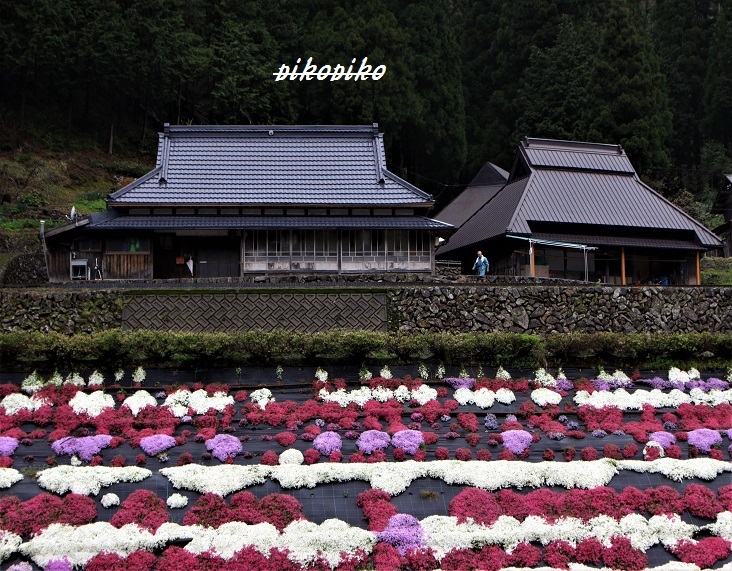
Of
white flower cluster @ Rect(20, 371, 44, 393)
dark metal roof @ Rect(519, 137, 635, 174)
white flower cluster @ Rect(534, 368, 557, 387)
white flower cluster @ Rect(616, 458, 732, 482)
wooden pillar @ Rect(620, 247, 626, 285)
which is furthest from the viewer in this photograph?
dark metal roof @ Rect(519, 137, 635, 174)

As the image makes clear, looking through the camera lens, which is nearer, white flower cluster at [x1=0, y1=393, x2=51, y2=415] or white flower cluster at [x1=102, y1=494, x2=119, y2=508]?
white flower cluster at [x1=102, y1=494, x2=119, y2=508]

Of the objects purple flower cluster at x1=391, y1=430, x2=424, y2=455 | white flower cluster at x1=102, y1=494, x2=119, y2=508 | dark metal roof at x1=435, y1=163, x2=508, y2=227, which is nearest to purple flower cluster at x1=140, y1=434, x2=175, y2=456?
white flower cluster at x1=102, y1=494, x2=119, y2=508

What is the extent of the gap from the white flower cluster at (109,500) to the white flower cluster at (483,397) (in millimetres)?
8210

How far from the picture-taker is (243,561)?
1409 cm

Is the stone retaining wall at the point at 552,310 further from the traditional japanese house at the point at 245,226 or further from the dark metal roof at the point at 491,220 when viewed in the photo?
the dark metal roof at the point at 491,220

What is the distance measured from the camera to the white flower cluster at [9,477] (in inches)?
623

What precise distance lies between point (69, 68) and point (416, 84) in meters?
18.7

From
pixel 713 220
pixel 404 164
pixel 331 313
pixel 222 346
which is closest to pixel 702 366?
pixel 331 313

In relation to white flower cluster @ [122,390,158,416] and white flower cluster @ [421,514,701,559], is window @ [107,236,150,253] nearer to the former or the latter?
white flower cluster @ [122,390,158,416]

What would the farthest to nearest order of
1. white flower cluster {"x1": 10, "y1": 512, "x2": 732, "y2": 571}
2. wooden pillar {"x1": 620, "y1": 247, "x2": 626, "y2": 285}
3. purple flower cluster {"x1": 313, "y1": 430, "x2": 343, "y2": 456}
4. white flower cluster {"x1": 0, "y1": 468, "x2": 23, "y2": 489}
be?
1. wooden pillar {"x1": 620, "y1": 247, "x2": 626, "y2": 285}
2. purple flower cluster {"x1": 313, "y1": 430, "x2": 343, "y2": 456}
3. white flower cluster {"x1": 0, "y1": 468, "x2": 23, "y2": 489}
4. white flower cluster {"x1": 10, "y1": 512, "x2": 732, "y2": 571}

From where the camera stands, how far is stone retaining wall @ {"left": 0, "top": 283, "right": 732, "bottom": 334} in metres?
24.6

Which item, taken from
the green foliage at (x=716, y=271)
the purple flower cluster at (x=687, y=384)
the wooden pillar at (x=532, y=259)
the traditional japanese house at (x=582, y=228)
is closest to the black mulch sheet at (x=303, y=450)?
the purple flower cluster at (x=687, y=384)

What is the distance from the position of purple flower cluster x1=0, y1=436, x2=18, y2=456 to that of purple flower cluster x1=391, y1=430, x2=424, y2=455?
24.0ft

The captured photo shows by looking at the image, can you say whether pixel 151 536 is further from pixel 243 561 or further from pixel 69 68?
pixel 69 68
